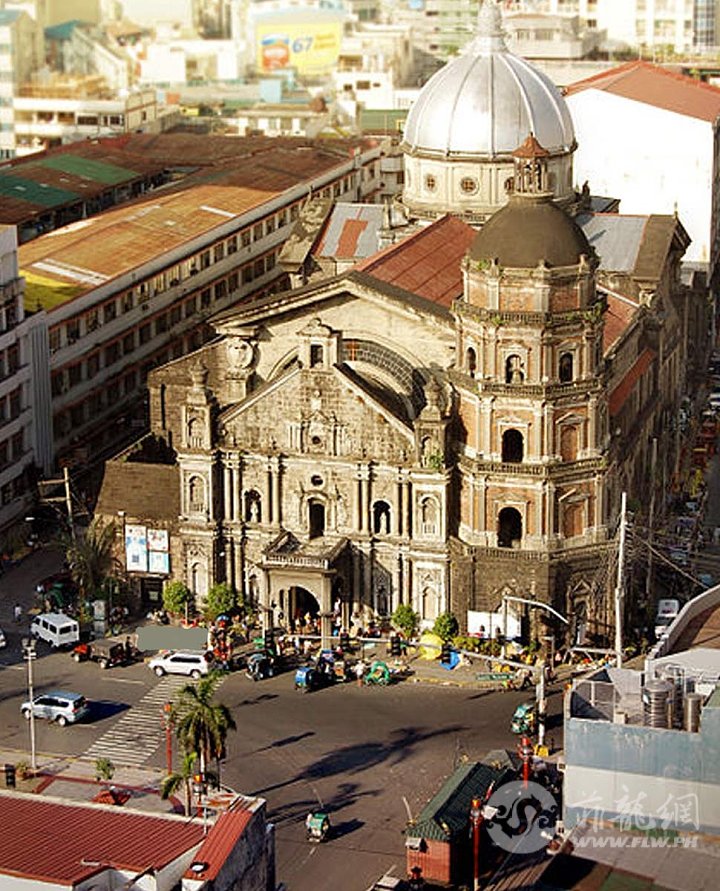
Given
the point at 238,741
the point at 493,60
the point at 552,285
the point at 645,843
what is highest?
the point at 493,60

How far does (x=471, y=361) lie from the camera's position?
10294cm

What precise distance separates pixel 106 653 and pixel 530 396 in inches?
981

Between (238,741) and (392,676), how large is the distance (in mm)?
10319

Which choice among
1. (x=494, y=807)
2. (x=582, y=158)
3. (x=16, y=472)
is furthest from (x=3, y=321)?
(x=582, y=158)

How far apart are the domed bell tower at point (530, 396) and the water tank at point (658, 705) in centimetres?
3497

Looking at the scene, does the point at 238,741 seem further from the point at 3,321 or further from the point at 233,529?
the point at 3,321

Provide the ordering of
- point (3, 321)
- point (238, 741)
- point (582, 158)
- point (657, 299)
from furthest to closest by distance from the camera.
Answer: point (582, 158)
point (657, 299)
point (3, 321)
point (238, 741)

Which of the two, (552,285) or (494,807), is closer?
(494,807)

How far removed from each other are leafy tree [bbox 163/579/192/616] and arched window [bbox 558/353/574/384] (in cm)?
2346

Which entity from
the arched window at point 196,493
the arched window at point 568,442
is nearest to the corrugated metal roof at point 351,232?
the arched window at point 196,493

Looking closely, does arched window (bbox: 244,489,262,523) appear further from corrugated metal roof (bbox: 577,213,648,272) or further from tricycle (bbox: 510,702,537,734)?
corrugated metal roof (bbox: 577,213,648,272)

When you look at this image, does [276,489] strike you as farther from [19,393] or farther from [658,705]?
[658,705]

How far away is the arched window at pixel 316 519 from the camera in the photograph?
106375 millimetres

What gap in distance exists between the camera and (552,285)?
99.6 m
